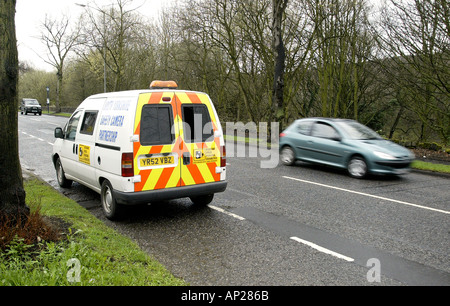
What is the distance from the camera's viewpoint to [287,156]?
1228cm

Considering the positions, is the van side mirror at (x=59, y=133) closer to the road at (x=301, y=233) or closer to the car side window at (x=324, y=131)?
the road at (x=301, y=233)

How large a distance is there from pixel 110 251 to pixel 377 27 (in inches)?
768

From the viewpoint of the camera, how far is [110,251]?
4.38 meters

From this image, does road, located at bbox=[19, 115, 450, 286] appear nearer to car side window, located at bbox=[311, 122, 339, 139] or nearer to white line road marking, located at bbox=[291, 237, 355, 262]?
white line road marking, located at bbox=[291, 237, 355, 262]

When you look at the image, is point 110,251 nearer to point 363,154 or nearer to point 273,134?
point 363,154

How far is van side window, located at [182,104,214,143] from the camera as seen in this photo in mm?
6129

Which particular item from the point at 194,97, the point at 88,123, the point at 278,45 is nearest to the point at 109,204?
the point at 88,123

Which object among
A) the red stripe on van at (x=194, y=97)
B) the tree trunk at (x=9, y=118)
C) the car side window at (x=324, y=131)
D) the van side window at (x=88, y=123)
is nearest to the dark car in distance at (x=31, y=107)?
the car side window at (x=324, y=131)

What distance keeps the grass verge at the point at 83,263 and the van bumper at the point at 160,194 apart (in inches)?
24.2

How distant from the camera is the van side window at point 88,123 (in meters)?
6.74

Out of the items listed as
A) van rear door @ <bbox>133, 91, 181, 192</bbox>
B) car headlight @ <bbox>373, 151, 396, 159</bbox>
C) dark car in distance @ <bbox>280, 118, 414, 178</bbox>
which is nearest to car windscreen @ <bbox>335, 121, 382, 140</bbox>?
dark car in distance @ <bbox>280, 118, 414, 178</bbox>

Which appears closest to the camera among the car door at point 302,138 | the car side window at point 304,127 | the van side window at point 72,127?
the van side window at point 72,127
